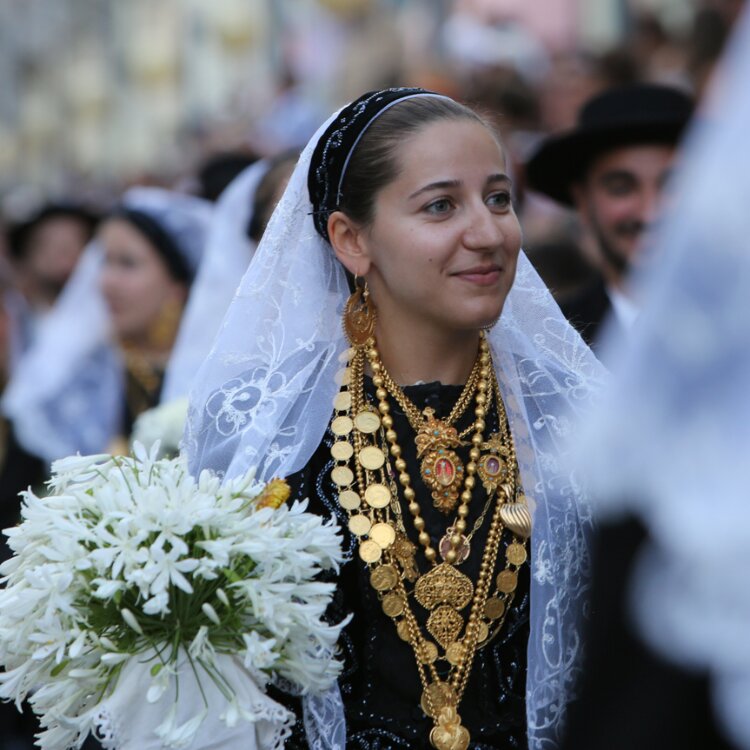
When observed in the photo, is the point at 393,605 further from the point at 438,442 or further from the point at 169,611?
the point at 169,611

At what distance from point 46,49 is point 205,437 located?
43105 millimetres

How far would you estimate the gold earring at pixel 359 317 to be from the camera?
2.98 metres

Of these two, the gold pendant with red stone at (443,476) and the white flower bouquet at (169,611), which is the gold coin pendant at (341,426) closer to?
the gold pendant with red stone at (443,476)

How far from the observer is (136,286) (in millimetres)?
5926

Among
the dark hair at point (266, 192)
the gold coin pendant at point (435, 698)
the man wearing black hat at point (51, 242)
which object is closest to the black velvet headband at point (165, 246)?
the dark hair at point (266, 192)

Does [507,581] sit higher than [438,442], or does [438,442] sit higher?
[438,442]

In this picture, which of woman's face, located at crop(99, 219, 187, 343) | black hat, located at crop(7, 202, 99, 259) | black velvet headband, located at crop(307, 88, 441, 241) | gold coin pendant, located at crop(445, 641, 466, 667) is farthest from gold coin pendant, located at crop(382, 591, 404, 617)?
black hat, located at crop(7, 202, 99, 259)

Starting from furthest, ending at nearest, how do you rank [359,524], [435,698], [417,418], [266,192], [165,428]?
[266,192] < [165,428] < [417,418] < [359,524] < [435,698]

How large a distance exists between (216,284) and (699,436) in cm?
408

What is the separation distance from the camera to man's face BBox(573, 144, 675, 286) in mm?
4668

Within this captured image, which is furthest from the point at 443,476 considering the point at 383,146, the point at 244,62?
the point at 244,62

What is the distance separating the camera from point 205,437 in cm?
290

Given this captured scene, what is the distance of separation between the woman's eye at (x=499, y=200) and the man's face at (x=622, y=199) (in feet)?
5.79

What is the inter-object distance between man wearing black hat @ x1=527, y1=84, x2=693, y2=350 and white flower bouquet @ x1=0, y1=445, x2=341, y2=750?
2293 mm
